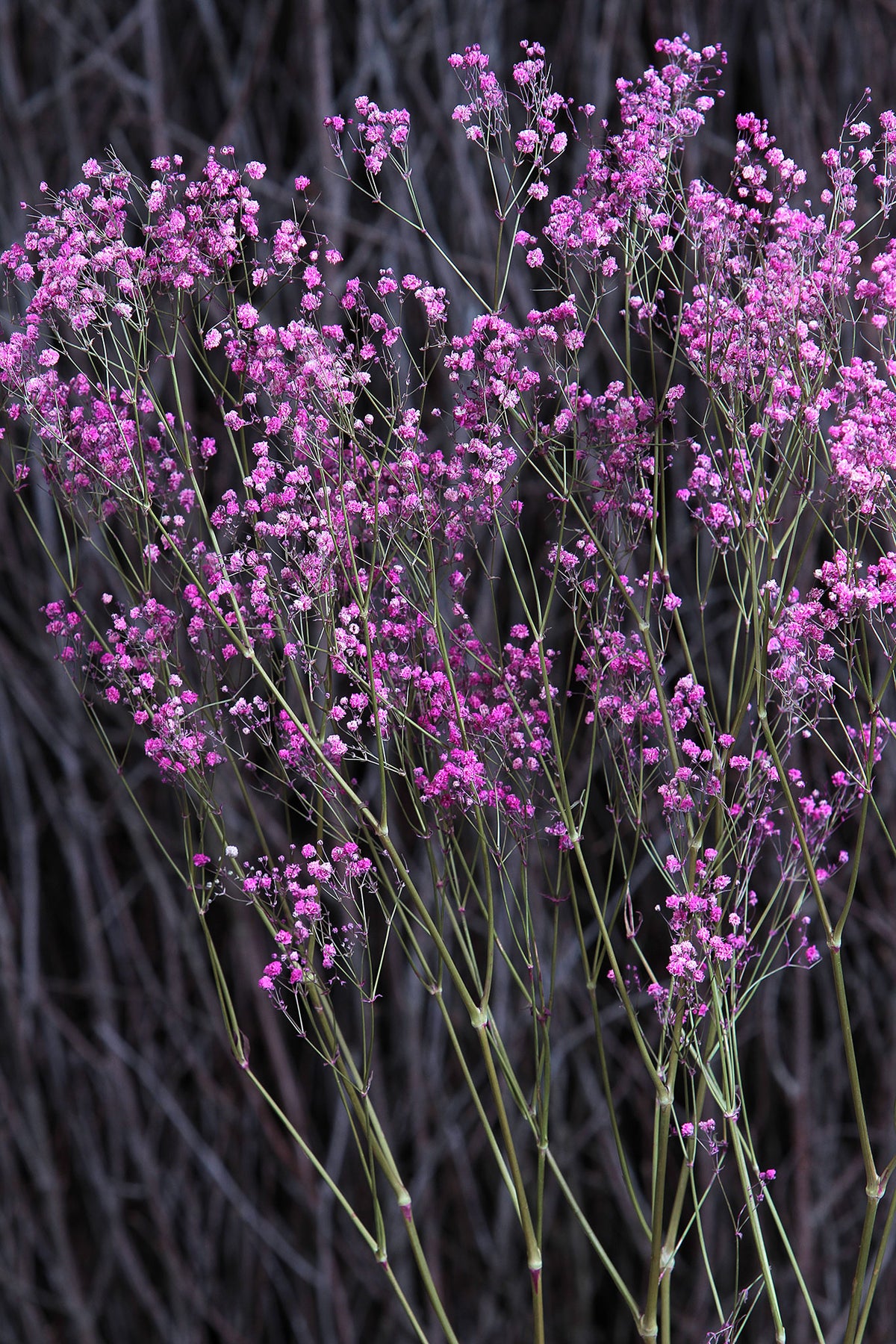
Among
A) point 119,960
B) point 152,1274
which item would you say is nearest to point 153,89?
point 119,960

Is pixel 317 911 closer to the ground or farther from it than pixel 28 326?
closer to the ground

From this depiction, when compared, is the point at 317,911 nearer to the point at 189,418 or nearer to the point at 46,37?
the point at 189,418

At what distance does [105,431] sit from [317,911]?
0.23 meters

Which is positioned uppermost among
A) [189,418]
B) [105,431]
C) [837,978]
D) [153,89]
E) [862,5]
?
[153,89]

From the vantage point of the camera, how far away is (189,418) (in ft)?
3.68

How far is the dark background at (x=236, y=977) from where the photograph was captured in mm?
1071

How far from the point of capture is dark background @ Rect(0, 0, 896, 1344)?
1.07 meters

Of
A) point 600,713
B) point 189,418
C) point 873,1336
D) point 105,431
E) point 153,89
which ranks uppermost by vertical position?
point 153,89

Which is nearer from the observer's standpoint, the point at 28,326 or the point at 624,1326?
the point at 28,326

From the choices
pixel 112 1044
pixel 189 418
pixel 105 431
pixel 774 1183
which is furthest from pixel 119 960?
pixel 105 431

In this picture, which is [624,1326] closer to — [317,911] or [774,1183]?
[774,1183]

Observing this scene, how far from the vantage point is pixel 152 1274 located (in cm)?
116

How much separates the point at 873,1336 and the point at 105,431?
3.42 ft

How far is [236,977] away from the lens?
1121 millimetres
